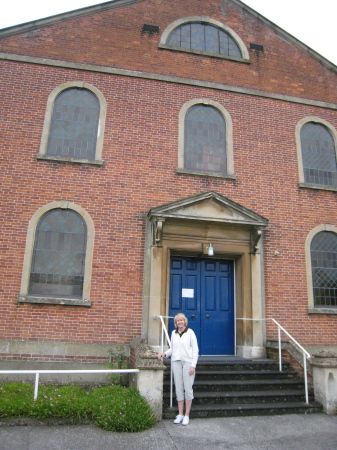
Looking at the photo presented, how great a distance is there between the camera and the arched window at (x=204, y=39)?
1090cm

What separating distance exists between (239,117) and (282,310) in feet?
16.9

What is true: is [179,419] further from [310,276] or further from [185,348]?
[310,276]

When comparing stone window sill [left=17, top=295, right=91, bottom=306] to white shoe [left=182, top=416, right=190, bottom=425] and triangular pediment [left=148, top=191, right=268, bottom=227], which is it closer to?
triangular pediment [left=148, top=191, right=268, bottom=227]

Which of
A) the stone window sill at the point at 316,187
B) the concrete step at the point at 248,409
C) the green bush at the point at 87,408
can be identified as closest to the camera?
the green bush at the point at 87,408

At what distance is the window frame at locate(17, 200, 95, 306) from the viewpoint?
320 inches

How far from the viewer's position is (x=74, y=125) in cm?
961

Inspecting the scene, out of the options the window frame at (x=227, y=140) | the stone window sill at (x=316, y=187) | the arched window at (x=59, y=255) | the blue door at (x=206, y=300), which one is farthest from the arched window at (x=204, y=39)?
the blue door at (x=206, y=300)

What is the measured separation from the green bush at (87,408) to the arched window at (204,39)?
9.12 m

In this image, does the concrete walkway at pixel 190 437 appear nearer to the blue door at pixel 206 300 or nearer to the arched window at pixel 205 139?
the blue door at pixel 206 300

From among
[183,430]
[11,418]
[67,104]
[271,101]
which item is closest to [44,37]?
[67,104]

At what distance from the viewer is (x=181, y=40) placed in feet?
35.8

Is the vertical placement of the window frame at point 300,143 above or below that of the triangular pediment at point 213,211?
above

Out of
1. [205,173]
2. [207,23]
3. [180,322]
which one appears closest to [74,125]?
[205,173]

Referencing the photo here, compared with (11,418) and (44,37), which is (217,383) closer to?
(11,418)
